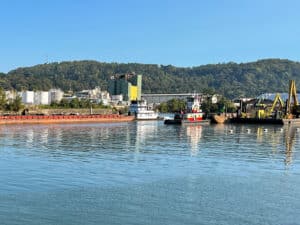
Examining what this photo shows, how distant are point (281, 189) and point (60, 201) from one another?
32.5ft

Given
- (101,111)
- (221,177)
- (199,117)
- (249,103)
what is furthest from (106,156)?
(101,111)

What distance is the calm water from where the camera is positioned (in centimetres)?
1598

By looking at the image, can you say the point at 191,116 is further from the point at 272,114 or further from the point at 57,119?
the point at 272,114

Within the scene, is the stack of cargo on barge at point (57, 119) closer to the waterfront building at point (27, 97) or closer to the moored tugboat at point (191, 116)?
the moored tugboat at point (191, 116)

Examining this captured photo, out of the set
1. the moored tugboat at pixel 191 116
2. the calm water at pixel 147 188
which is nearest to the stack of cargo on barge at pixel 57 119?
the moored tugboat at pixel 191 116

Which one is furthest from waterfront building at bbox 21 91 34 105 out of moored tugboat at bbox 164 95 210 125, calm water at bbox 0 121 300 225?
calm water at bbox 0 121 300 225

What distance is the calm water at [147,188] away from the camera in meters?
16.0

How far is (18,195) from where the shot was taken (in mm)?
18766

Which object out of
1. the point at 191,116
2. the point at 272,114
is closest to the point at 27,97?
the point at 272,114

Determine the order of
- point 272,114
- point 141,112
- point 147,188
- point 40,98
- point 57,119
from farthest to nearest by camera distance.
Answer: point 40,98
point 272,114
point 141,112
point 57,119
point 147,188

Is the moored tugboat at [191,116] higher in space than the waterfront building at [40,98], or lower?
lower

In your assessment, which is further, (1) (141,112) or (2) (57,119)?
(1) (141,112)

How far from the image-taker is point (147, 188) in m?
20.6

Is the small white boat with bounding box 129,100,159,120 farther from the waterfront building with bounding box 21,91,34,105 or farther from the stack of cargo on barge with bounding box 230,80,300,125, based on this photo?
the waterfront building with bounding box 21,91,34,105
